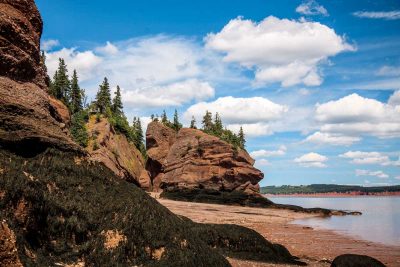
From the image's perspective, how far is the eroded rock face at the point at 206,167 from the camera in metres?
62.9

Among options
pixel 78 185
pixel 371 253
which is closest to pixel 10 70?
pixel 78 185

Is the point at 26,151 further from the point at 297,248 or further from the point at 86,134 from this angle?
the point at 86,134

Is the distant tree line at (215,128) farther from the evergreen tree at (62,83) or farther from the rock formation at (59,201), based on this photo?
the rock formation at (59,201)

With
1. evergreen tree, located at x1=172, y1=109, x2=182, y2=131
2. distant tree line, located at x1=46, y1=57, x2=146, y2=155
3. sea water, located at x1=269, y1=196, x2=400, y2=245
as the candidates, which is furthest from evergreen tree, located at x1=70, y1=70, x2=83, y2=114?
sea water, located at x1=269, y1=196, x2=400, y2=245

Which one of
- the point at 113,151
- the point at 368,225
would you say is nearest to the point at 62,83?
the point at 113,151

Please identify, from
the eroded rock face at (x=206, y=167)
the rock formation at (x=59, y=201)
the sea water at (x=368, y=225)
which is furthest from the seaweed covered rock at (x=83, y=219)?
the eroded rock face at (x=206, y=167)

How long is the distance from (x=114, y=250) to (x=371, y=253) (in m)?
16.4

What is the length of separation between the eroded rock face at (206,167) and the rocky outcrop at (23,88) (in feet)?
173

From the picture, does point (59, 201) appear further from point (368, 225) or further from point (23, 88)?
point (368, 225)

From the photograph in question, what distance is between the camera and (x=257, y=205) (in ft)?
195

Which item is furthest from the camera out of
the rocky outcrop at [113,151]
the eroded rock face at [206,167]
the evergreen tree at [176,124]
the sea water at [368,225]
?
the evergreen tree at [176,124]

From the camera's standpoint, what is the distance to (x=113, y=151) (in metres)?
61.2

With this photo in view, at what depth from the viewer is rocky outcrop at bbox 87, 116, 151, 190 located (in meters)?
54.4

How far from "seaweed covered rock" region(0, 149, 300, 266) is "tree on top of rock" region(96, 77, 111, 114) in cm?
7666
